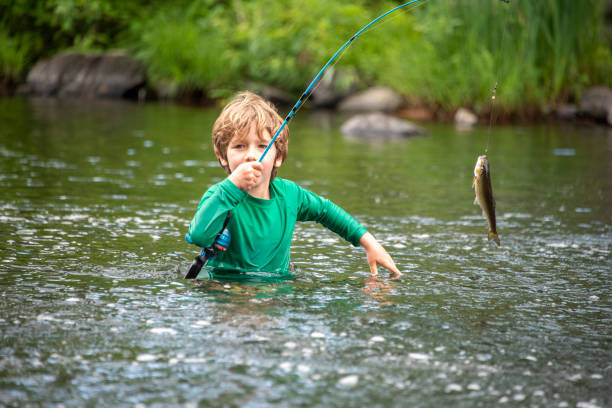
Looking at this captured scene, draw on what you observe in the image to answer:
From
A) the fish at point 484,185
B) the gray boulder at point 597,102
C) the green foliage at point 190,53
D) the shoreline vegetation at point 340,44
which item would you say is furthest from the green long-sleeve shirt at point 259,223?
the green foliage at point 190,53

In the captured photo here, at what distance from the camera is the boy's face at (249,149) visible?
14.3ft

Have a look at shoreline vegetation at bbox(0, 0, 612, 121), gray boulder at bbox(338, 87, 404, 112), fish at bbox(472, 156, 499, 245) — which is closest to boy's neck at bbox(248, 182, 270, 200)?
fish at bbox(472, 156, 499, 245)

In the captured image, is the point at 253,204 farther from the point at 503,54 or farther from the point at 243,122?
the point at 503,54

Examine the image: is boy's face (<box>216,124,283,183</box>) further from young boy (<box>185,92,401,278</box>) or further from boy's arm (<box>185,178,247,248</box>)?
boy's arm (<box>185,178,247,248</box>)

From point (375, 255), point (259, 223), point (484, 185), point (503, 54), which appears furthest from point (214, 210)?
point (503, 54)

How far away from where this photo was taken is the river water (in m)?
3.02

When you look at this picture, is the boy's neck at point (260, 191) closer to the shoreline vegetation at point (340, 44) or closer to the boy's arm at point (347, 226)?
the boy's arm at point (347, 226)

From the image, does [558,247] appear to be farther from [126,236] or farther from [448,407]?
[448,407]

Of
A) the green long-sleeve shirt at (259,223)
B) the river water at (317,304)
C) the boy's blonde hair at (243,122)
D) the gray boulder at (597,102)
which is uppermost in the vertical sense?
the gray boulder at (597,102)

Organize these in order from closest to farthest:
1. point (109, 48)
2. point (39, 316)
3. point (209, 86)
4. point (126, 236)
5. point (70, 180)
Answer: point (39, 316), point (126, 236), point (70, 180), point (209, 86), point (109, 48)

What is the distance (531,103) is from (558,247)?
1286 centimetres

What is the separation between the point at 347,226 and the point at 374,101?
17.1 m

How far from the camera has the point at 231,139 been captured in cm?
439

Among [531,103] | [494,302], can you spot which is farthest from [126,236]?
[531,103]
